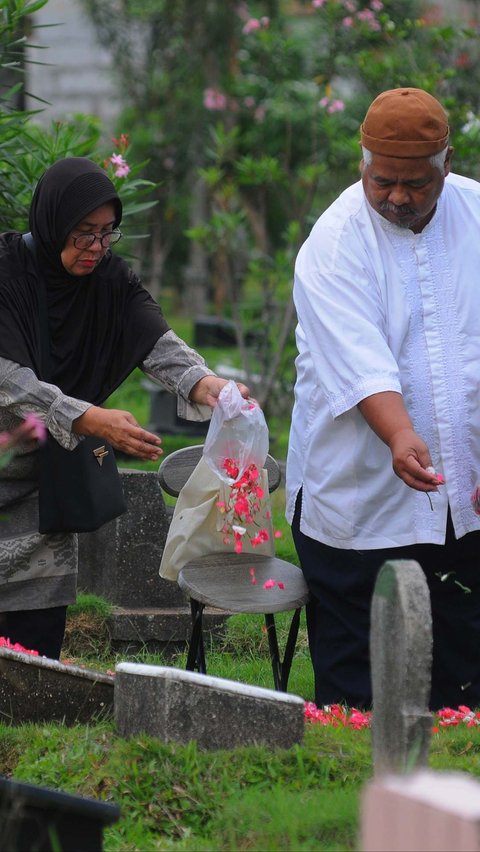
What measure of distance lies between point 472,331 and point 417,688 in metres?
1.55

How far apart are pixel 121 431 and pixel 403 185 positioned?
3.76 ft

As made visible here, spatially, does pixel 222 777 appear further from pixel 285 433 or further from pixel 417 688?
pixel 285 433

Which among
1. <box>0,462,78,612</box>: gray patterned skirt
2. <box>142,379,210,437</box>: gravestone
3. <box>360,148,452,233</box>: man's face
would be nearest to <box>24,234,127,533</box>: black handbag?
<box>0,462,78,612</box>: gray patterned skirt

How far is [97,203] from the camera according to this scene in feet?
14.9

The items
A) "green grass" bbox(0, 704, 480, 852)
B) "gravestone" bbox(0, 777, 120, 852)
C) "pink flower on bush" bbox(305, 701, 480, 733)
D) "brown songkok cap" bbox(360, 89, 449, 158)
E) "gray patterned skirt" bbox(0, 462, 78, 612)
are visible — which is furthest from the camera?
"gray patterned skirt" bbox(0, 462, 78, 612)

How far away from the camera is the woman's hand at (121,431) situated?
13.9 feet

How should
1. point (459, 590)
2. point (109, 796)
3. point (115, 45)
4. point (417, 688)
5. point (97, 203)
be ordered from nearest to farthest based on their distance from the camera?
1. point (417, 688)
2. point (109, 796)
3. point (97, 203)
4. point (459, 590)
5. point (115, 45)

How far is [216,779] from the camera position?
3.86 metres

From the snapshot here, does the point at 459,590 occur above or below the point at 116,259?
→ below

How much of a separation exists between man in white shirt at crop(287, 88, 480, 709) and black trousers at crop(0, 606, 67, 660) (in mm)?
914

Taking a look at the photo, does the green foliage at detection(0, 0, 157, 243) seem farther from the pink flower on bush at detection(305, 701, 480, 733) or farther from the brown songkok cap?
the pink flower on bush at detection(305, 701, 480, 733)

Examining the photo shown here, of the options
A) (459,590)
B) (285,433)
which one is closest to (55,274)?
(459,590)

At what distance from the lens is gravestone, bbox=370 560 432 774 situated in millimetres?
3342

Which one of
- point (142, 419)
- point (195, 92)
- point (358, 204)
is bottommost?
point (142, 419)
